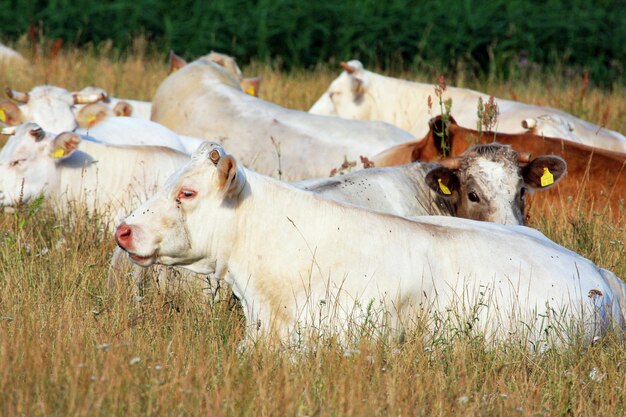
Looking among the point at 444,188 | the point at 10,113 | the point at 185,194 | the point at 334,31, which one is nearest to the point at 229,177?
the point at 185,194

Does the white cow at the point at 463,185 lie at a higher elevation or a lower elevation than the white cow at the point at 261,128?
higher

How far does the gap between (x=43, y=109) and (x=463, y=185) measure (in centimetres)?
455

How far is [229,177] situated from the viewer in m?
5.39

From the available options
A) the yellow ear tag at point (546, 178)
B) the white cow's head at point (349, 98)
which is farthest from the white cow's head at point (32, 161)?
the white cow's head at point (349, 98)

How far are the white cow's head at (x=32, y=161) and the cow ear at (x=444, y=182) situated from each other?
2772 millimetres

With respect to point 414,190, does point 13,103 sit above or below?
below

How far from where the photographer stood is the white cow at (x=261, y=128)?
10742 millimetres

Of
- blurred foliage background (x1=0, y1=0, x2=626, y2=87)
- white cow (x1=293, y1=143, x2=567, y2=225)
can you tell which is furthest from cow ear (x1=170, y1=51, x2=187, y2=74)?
white cow (x1=293, y1=143, x2=567, y2=225)

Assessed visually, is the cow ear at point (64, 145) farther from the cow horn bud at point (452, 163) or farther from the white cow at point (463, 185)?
the cow horn bud at point (452, 163)

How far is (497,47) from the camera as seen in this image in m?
19.5

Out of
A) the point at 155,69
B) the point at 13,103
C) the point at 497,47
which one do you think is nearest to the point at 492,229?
the point at 13,103

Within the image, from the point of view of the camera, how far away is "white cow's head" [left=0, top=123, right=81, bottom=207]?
854cm

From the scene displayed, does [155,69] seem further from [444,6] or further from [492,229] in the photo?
[492,229]

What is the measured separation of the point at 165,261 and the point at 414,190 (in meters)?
2.66
